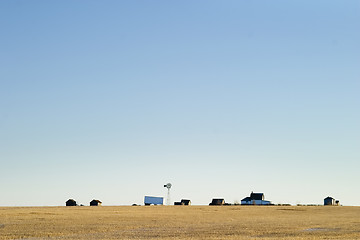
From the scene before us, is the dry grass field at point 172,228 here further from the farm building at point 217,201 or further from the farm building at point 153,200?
the farm building at point 217,201

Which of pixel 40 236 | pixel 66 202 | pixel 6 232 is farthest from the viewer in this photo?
pixel 66 202

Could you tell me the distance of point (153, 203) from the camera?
18950 cm

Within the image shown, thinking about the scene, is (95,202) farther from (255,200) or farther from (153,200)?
(255,200)

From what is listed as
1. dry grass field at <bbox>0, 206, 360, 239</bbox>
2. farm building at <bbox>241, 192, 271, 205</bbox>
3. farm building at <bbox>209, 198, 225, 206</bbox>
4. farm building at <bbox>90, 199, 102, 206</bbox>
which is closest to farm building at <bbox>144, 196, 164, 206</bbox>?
farm building at <bbox>90, 199, 102, 206</bbox>

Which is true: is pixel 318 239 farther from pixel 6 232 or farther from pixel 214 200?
pixel 214 200

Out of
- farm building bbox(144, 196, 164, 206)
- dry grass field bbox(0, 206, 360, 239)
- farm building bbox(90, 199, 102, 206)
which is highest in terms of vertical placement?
farm building bbox(144, 196, 164, 206)

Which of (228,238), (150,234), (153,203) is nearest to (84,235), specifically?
(150,234)

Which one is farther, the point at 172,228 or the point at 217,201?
the point at 217,201

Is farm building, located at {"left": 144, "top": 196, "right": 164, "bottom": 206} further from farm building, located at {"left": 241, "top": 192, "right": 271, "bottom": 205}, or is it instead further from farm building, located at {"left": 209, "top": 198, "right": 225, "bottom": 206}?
farm building, located at {"left": 241, "top": 192, "right": 271, "bottom": 205}

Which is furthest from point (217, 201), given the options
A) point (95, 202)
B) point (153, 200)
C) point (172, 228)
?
point (172, 228)

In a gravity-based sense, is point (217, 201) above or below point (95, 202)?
above

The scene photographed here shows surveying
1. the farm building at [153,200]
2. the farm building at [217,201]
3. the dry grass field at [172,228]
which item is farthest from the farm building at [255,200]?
the dry grass field at [172,228]

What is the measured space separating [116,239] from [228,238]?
10.5 metres

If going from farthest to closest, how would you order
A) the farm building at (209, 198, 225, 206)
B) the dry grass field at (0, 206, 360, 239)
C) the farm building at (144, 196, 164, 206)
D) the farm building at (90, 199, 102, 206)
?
the farm building at (209, 198, 225, 206) → the farm building at (90, 199, 102, 206) → the farm building at (144, 196, 164, 206) → the dry grass field at (0, 206, 360, 239)
